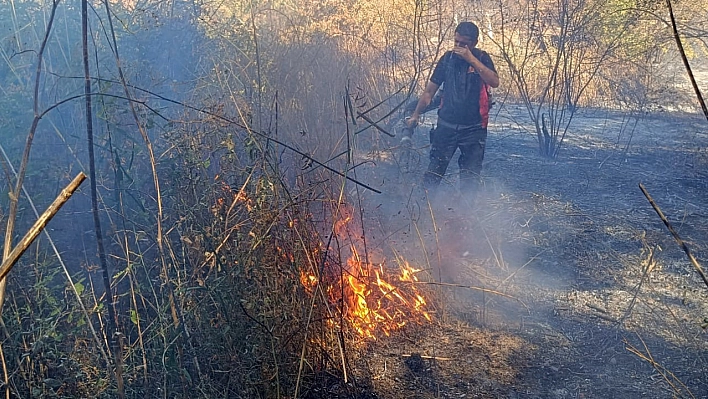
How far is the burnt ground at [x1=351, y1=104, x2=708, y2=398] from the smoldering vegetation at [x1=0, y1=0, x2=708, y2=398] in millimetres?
23

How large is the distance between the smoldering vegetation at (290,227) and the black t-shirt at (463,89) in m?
0.66

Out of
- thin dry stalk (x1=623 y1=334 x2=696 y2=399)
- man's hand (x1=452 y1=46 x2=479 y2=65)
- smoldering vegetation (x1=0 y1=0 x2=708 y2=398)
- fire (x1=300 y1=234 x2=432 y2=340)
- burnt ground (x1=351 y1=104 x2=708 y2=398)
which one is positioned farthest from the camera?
man's hand (x1=452 y1=46 x2=479 y2=65)

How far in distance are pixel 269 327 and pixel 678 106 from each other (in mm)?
9589

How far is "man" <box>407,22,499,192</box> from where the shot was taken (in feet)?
16.8

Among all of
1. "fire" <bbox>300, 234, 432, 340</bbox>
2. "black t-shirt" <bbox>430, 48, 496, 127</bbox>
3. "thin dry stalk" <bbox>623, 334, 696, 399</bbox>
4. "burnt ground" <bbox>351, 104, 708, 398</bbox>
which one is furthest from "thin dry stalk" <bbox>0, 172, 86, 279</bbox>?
"black t-shirt" <bbox>430, 48, 496, 127</bbox>

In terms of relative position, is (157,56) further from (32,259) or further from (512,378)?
(512,378)

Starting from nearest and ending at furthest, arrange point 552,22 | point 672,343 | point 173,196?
point 173,196
point 672,343
point 552,22

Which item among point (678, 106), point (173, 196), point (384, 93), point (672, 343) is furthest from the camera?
point (678, 106)

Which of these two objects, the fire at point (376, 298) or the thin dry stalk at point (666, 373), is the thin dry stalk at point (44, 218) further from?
the thin dry stalk at point (666, 373)

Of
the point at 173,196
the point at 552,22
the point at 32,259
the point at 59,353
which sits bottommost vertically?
the point at 59,353

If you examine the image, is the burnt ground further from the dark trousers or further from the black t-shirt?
the black t-shirt

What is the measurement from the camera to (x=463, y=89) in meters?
5.22

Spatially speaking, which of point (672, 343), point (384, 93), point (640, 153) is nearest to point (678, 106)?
point (640, 153)

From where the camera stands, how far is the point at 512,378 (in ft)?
10.9
